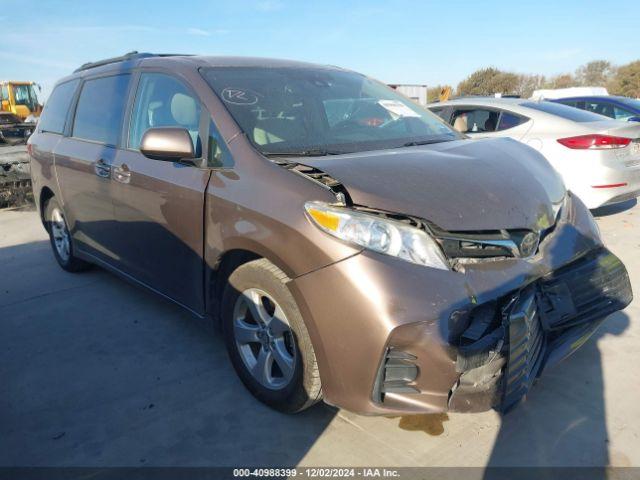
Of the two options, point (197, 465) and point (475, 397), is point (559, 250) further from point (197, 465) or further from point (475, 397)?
point (197, 465)

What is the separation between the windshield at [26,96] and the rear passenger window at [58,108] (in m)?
23.0

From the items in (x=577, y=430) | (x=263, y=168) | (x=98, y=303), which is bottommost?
(x=98, y=303)

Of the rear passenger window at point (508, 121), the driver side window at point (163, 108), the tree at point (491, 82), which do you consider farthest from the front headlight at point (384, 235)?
the tree at point (491, 82)

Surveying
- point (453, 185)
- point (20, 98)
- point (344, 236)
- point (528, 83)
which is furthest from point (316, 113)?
point (528, 83)

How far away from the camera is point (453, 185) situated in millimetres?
2334

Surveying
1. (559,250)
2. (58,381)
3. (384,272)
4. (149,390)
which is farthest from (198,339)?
(559,250)

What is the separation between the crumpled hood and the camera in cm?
217

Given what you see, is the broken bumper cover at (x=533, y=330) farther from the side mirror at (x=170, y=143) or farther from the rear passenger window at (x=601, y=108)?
the rear passenger window at (x=601, y=108)

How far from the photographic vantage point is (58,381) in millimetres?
2994

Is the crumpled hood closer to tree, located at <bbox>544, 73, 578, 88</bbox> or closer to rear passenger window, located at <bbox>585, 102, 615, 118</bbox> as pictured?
rear passenger window, located at <bbox>585, 102, 615, 118</bbox>

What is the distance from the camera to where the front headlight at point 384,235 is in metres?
2.05

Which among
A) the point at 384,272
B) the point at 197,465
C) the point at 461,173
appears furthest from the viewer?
the point at 461,173

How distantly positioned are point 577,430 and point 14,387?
3070 mm

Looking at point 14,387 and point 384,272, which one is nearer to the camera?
point 384,272
